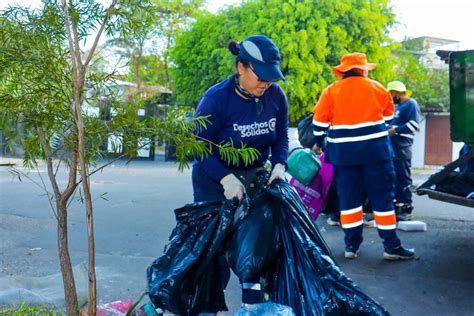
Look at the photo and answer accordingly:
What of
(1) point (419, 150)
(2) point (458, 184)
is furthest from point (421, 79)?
(2) point (458, 184)

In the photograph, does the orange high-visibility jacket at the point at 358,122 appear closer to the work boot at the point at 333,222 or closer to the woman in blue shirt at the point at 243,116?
the woman in blue shirt at the point at 243,116

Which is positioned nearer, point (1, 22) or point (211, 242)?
point (1, 22)

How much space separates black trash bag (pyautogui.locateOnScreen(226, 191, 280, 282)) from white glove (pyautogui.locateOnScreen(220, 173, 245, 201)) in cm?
9

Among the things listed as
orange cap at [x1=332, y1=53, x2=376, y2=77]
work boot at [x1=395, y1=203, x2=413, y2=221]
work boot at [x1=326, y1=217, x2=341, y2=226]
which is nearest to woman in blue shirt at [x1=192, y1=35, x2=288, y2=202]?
orange cap at [x1=332, y1=53, x2=376, y2=77]

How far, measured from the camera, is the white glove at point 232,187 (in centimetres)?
283

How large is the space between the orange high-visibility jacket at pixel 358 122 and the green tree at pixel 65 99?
2.43 m

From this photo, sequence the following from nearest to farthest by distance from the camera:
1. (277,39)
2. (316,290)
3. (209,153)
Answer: (316,290)
(209,153)
(277,39)

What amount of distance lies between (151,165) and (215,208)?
44.5ft

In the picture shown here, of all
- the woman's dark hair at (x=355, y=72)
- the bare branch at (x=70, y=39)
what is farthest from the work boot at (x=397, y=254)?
the bare branch at (x=70, y=39)

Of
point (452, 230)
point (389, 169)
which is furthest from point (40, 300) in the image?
point (452, 230)

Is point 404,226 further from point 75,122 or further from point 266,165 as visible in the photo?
point 75,122

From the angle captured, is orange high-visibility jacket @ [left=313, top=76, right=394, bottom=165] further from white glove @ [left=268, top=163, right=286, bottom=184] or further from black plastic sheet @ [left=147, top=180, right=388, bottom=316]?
black plastic sheet @ [left=147, top=180, right=388, bottom=316]

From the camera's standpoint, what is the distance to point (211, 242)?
2.79 m

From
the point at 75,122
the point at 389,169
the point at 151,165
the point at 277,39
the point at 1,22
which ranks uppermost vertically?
the point at 277,39
